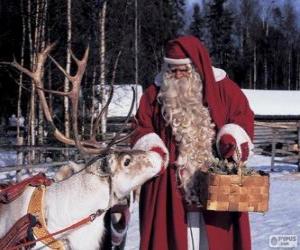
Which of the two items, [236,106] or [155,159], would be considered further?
[236,106]

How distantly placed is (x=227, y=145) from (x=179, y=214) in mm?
493

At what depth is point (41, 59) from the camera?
167 inches

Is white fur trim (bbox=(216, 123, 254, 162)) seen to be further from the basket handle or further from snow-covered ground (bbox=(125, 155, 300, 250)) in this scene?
snow-covered ground (bbox=(125, 155, 300, 250))

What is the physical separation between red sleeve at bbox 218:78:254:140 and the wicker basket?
0.46 meters

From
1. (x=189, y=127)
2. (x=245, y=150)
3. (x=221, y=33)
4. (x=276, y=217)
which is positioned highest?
(x=221, y=33)

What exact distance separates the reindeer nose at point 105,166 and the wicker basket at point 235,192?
0.59 meters

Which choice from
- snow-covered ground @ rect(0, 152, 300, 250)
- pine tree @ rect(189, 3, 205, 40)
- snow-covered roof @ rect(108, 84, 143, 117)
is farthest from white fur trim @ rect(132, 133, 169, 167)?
pine tree @ rect(189, 3, 205, 40)

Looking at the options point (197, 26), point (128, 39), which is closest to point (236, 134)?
point (128, 39)

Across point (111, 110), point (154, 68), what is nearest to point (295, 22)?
point (154, 68)

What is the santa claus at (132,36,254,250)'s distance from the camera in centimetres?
367

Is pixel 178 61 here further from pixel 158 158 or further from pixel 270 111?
pixel 270 111

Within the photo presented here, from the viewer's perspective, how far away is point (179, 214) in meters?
3.66

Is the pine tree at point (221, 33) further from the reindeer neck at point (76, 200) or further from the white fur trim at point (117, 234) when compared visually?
the reindeer neck at point (76, 200)

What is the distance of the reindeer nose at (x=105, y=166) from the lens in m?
3.58
